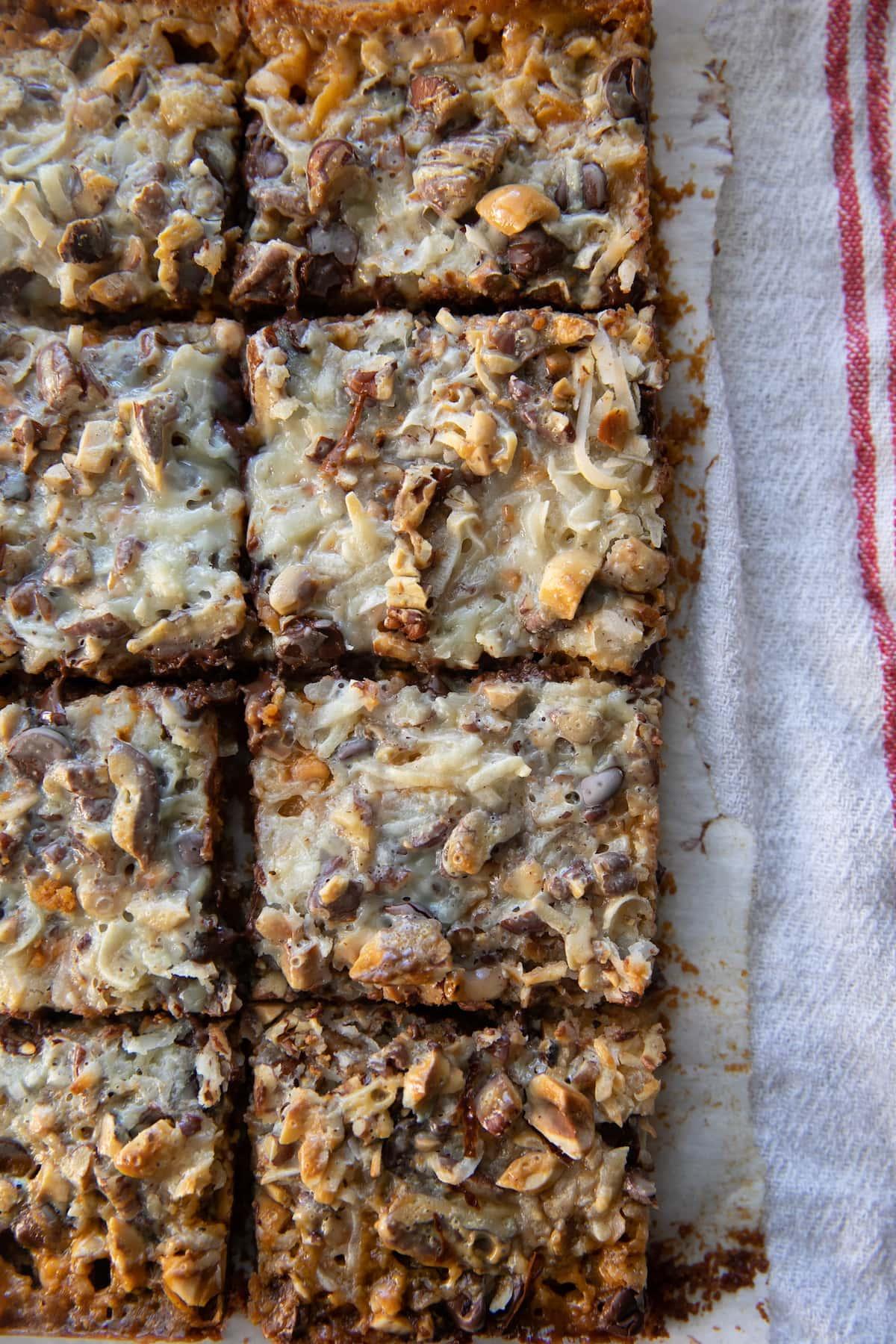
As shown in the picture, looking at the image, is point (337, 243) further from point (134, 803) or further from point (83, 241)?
point (134, 803)

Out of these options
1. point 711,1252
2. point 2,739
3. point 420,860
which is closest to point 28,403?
point 2,739

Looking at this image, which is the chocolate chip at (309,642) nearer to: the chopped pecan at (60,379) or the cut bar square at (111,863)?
the cut bar square at (111,863)

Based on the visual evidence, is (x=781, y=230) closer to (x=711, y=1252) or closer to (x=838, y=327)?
(x=838, y=327)

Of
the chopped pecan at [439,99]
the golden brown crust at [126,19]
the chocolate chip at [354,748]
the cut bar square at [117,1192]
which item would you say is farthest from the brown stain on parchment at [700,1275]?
the golden brown crust at [126,19]

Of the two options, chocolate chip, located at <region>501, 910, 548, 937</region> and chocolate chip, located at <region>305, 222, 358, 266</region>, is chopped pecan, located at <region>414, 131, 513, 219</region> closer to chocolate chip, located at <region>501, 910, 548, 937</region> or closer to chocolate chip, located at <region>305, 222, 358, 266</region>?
chocolate chip, located at <region>305, 222, 358, 266</region>

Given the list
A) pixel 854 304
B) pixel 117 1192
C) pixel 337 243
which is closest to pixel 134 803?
pixel 117 1192

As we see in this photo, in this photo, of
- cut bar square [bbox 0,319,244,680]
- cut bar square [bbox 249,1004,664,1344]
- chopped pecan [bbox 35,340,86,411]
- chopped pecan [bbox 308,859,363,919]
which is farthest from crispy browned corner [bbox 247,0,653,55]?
cut bar square [bbox 249,1004,664,1344]
